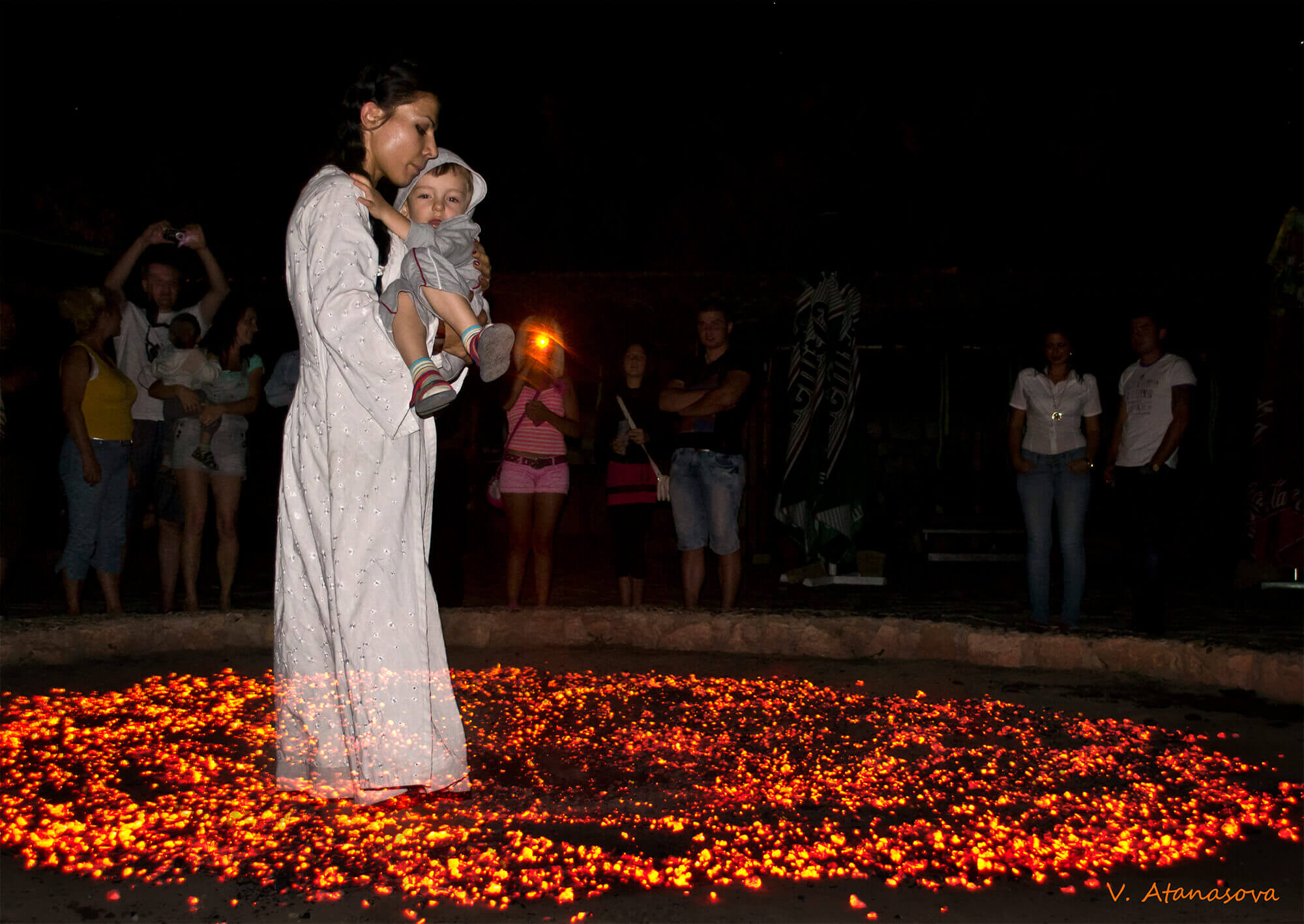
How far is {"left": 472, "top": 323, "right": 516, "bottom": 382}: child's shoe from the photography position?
2.94m

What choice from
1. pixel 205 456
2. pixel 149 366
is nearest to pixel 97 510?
pixel 205 456

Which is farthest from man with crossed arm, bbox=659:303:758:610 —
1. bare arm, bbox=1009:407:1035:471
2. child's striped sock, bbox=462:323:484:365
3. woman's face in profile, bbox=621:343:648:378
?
child's striped sock, bbox=462:323:484:365

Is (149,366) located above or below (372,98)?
below

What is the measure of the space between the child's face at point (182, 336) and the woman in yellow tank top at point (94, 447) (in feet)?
1.11

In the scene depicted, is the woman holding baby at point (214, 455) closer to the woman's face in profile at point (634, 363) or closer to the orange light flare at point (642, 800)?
the orange light flare at point (642, 800)

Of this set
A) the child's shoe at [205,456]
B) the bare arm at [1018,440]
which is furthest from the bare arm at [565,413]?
the bare arm at [1018,440]

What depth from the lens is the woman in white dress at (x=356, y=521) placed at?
118 inches

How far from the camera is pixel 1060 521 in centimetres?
611

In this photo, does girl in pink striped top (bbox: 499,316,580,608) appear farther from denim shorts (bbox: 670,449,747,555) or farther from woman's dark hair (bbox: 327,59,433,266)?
woman's dark hair (bbox: 327,59,433,266)

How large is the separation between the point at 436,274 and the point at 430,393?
1.14 ft

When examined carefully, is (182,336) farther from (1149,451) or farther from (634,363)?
(1149,451)

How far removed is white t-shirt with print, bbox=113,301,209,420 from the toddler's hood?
3.36 m

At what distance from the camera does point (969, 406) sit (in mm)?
14383

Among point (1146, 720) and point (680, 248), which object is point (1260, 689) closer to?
point (1146, 720)
